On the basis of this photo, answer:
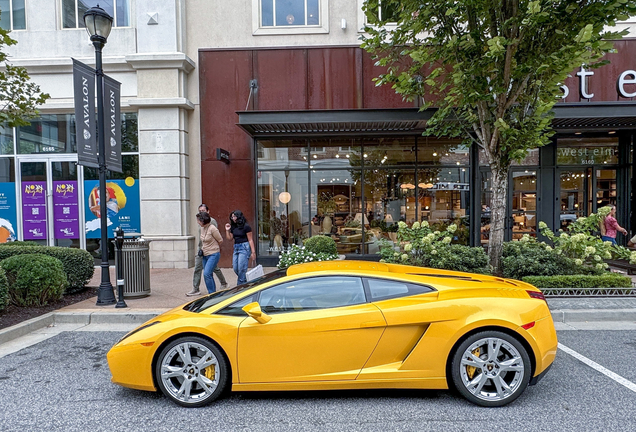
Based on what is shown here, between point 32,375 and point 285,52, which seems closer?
point 32,375

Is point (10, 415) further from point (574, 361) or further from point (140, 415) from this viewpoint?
point (574, 361)

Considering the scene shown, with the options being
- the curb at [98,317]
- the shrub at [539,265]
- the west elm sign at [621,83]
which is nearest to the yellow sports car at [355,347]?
the curb at [98,317]

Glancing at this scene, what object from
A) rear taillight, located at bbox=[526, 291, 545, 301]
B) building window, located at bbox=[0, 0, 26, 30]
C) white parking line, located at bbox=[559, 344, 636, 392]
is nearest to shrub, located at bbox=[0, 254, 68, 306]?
rear taillight, located at bbox=[526, 291, 545, 301]

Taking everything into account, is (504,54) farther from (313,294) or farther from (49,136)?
(49,136)

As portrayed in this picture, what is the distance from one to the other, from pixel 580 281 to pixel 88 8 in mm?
14495

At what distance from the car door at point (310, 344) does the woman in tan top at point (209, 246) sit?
4175 mm

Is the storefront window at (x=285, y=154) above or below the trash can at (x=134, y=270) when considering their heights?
above

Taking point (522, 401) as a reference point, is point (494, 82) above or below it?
above

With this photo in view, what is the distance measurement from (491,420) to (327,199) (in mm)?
9006

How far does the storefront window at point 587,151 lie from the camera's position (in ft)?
40.0

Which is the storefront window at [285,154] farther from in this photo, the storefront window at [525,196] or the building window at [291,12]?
the storefront window at [525,196]

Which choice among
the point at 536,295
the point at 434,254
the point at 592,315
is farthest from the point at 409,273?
the point at 592,315

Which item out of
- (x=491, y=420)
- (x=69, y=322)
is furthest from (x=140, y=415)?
(x=69, y=322)

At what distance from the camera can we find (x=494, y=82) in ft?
23.0
